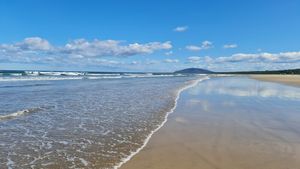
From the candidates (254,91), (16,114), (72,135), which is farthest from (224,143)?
(254,91)

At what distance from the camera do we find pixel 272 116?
1097cm

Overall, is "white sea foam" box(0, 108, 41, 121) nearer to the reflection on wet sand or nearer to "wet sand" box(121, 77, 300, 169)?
"wet sand" box(121, 77, 300, 169)

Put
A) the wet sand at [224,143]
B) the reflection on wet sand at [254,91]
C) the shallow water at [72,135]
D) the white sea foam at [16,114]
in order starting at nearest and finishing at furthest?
the wet sand at [224,143] → the shallow water at [72,135] → the white sea foam at [16,114] → the reflection on wet sand at [254,91]

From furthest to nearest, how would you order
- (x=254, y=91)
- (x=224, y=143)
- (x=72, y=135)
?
(x=254, y=91) → (x=72, y=135) → (x=224, y=143)

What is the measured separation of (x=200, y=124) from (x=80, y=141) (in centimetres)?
391

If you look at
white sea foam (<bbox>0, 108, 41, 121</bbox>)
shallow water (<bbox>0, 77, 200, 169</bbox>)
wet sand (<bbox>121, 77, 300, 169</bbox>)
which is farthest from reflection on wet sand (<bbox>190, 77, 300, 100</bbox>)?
white sea foam (<bbox>0, 108, 41, 121</bbox>)

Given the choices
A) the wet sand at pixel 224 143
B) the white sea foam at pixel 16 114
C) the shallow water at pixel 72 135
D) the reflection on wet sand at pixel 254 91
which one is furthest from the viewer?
the reflection on wet sand at pixel 254 91

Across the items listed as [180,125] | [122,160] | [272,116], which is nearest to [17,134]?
[122,160]

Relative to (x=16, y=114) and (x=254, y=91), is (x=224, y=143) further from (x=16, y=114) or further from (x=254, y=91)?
(x=254, y=91)

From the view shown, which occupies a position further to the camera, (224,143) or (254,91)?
(254,91)

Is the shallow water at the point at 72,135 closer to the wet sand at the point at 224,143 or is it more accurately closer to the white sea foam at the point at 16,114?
the white sea foam at the point at 16,114

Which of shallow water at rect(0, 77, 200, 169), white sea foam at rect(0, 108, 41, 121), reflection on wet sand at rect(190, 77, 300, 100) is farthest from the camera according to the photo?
reflection on wet sand at rect(190, 77, 300, 100)

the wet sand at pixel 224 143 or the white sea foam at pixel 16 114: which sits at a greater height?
the white sea foam at pixel 16 114

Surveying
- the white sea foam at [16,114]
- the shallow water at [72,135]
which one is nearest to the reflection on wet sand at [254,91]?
the shallow water at [72,135]
